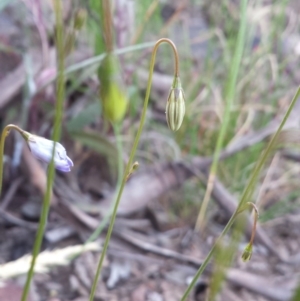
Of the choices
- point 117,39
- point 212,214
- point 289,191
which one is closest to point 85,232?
point 212,214

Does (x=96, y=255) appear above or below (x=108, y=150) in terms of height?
below

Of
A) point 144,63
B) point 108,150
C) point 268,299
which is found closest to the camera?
point 268,299

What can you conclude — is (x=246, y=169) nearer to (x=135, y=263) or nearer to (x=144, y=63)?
(x=135, y=263)

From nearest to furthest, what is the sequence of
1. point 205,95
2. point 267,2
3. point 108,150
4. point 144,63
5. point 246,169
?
point 108,150, point 246,169, point 205,95, point 144,63, point 267,2

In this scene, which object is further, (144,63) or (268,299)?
(144,63)

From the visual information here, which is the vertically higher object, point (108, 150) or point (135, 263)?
point (108, 150)

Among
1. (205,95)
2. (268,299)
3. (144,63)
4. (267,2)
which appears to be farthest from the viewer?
(267,2)

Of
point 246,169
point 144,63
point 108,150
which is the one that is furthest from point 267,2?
point 108,150

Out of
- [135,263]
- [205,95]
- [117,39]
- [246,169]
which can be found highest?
[117,39]

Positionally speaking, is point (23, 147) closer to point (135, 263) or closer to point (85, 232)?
point (85, 232)
